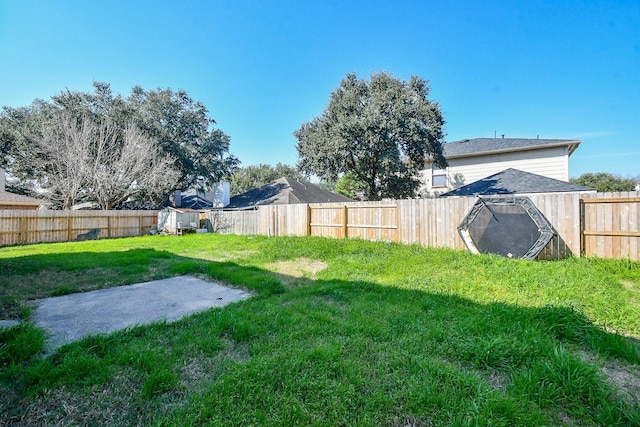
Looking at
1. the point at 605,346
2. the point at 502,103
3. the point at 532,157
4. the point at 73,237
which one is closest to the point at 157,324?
the point at 605,346

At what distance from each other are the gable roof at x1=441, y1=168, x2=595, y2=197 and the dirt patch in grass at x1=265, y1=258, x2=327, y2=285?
704cm

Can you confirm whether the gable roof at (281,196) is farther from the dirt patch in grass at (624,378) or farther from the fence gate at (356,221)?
the dirt patch in grass at (624,378)

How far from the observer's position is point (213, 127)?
20953mm

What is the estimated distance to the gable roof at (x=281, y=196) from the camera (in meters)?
16.5

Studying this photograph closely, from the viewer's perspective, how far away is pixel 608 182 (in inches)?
985

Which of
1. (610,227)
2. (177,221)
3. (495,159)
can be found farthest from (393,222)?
(177,221)

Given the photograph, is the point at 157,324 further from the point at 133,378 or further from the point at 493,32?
the point at 493,32

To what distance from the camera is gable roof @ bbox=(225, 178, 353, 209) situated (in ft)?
54.0

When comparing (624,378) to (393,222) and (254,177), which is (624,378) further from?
(254,177)

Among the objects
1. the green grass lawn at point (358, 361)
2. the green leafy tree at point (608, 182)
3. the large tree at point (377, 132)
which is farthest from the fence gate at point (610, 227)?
the green leafy tree at point (608, 182)

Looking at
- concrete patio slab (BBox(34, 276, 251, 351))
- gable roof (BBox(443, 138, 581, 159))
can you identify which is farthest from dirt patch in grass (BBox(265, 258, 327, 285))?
gable roof (BBox(443, 138, 581, 159))

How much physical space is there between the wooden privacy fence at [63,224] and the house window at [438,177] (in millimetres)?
16221

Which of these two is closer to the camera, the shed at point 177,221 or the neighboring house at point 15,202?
the neighboring house at point 15,202

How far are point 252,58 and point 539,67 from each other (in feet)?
32.5
